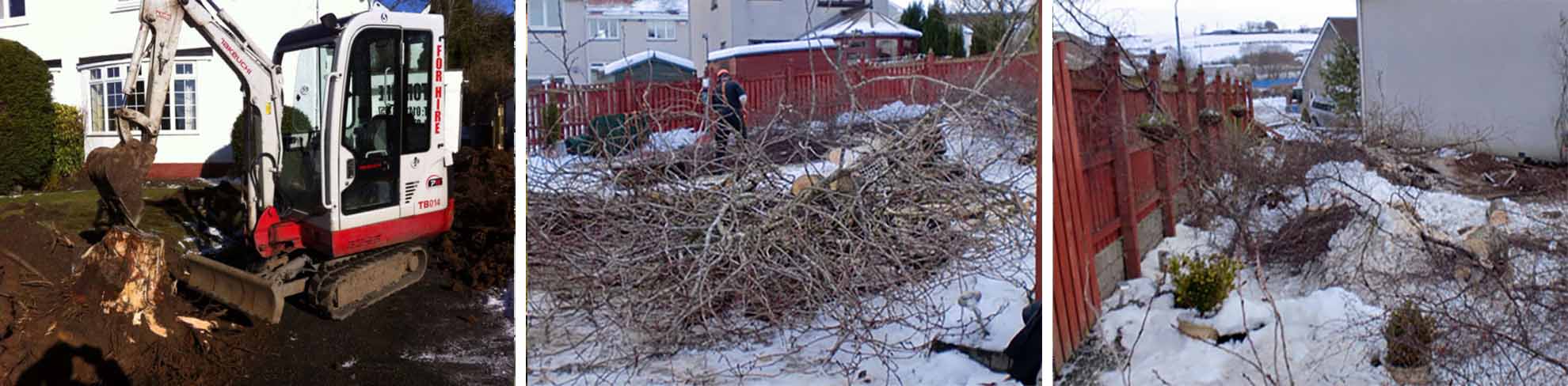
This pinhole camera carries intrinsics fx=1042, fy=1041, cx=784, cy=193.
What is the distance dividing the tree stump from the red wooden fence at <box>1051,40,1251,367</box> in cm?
269

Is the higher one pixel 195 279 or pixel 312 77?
pixel 312 77

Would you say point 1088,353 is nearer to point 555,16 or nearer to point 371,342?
point 555,16

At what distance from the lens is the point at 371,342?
311cm

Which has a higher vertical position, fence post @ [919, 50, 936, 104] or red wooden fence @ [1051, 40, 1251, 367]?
fence post @ [919, 50, 936, 104]

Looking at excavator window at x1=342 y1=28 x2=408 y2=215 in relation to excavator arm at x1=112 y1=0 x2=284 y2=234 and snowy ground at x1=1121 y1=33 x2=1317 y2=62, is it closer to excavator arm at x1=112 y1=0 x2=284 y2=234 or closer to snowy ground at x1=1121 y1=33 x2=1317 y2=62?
excavator arm at x1=112 y1=0 x2=284 y2=234

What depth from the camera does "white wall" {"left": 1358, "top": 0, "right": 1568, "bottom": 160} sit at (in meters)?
3.32

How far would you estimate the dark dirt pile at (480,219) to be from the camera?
3145mm

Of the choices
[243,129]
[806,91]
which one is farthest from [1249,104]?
Answer: [243,129]

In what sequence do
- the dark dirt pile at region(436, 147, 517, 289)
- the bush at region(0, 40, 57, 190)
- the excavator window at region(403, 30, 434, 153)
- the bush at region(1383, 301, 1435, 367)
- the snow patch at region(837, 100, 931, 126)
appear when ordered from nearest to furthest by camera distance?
1. the bush at region(0, 40, 57, 190)
2. the excavator window at region(403, 30, 434, 153)
3. the dark dirt pile at region(436, 147, 517, 289)
4. the bush at region(1383, 301, 1435, 367)
5. the snow patch at region(837, 100, 931, 126)

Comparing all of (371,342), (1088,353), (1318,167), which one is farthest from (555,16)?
(1318,167)

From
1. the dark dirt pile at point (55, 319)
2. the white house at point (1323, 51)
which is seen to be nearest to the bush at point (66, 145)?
the dark dirt pile at point (55, 319)

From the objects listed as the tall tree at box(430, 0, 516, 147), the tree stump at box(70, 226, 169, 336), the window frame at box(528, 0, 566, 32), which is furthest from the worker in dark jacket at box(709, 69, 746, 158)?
the tree stump at box(70, 226, 169, 336)

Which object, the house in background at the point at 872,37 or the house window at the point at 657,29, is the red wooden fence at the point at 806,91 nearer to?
the house in background at the point at 872,37

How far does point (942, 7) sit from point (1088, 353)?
4.13 ft
